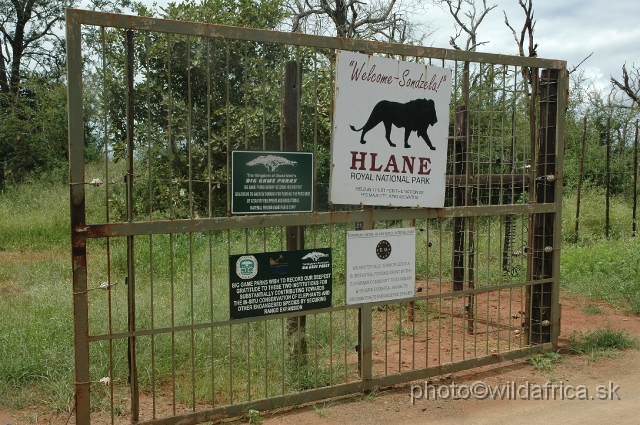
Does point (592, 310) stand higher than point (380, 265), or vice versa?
point (380, 265)

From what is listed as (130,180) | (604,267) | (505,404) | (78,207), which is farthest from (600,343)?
(78,207)

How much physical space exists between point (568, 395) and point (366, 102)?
112 inches

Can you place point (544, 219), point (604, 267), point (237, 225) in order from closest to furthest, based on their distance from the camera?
point (237, 225), point (544, 219), point (604, 267)

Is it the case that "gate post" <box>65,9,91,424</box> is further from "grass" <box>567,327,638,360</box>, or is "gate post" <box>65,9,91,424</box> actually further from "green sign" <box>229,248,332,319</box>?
"grass" <box>567,327,638,360</box>

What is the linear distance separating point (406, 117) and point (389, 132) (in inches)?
8.3

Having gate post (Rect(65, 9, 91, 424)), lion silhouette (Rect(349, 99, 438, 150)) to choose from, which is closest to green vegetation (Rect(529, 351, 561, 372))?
lion silhouette (Rect(349, 99, 438, 150))

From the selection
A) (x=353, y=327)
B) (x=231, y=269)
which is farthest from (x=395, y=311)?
(x=231, y=269)

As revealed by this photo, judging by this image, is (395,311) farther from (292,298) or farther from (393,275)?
(292,298)

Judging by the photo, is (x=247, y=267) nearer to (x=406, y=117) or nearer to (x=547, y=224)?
(x=406, y=117)

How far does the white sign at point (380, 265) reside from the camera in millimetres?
4609

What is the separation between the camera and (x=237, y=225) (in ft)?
13.3

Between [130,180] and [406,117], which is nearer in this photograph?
[130,180]

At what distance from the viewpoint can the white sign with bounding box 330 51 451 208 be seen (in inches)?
177

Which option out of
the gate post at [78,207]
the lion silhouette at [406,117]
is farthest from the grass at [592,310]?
the gate post at [78,207]
